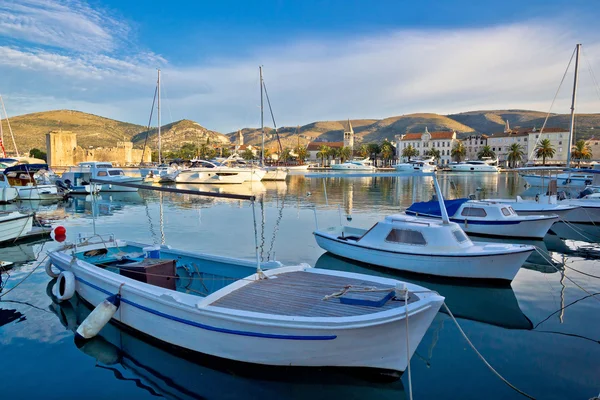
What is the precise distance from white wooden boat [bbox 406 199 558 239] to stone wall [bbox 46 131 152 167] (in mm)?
87191

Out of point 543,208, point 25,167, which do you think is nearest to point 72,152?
point 25,167

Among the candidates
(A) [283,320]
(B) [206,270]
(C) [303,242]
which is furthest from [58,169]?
(A) [283,320]

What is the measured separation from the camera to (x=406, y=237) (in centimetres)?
1302

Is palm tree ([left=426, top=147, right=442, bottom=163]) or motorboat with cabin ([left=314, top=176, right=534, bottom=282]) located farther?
palm tree ([left=426, top=147, right=442, bottom=163])

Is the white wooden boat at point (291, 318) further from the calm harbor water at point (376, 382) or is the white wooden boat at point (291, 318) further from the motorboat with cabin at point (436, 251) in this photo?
the motorboat with cabin at point (436, 251)

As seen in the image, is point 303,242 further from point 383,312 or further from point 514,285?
point 383,312

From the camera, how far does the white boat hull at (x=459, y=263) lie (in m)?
11.9

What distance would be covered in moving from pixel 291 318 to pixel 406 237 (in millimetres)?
7467

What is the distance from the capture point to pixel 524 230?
1878 cm

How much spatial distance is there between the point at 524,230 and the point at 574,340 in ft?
36.8

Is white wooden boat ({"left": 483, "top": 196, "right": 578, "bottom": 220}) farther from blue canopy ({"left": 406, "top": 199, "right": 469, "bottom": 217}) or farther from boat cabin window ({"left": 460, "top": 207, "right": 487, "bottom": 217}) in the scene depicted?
blue canopy ({"left": 406, "top": 199, "right": 469, "bottom": 217})

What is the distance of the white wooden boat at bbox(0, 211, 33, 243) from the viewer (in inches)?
675

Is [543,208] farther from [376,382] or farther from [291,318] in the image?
[291,318]

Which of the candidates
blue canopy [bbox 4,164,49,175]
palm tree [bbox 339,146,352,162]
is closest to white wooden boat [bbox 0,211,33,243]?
blue canopy [bbox 4,164,49,175]
